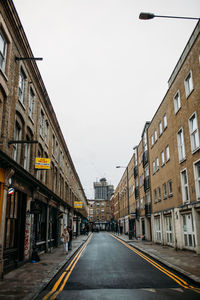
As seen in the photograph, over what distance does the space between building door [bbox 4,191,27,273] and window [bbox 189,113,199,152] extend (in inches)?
439

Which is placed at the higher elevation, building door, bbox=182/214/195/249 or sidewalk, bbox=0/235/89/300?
building door, bbox=182/214/195/249

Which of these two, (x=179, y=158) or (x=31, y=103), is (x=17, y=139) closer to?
(x=31, y=103)

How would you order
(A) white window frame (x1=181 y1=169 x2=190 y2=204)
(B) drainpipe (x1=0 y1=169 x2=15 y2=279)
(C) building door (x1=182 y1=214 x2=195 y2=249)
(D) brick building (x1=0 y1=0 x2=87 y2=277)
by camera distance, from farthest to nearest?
(A) white window frame (x1=181 y1=169 x2=190 y2=204), (C) building door (x1=182 y1=214 x2=195 y2=249), (D) brick building (x1=0 y1=0 x2=87 y2=277), (B) drainpipe (x1=0 y1=169 x2=15 y2=279)

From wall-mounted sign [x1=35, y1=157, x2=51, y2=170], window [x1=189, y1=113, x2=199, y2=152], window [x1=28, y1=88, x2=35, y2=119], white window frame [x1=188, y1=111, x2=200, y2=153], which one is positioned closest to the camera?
wall-mounted sign [x1=35, y1=157, x2=51, y2=170]

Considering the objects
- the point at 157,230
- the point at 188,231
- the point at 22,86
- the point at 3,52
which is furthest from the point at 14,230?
the point at 157,230

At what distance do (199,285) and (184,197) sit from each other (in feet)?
38.3

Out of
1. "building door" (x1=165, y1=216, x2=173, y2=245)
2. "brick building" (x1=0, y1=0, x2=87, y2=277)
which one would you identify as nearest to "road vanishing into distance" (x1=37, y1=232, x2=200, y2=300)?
"brick building" (x1=0, y1=0, x2=87, y2=277)

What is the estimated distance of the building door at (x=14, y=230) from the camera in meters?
12.0

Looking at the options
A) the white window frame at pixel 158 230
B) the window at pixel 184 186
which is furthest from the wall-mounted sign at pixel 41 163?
the white window frame at pixel 158 230

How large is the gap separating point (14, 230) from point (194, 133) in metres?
12.6

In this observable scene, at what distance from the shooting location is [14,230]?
13281mm

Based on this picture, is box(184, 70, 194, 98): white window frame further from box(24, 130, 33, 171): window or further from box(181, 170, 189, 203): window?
box(24, 130, 33, 171): window

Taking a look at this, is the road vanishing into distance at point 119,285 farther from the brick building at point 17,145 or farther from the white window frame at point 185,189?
the white window frame at point 185,189

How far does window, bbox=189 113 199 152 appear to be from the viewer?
58.4 ft
